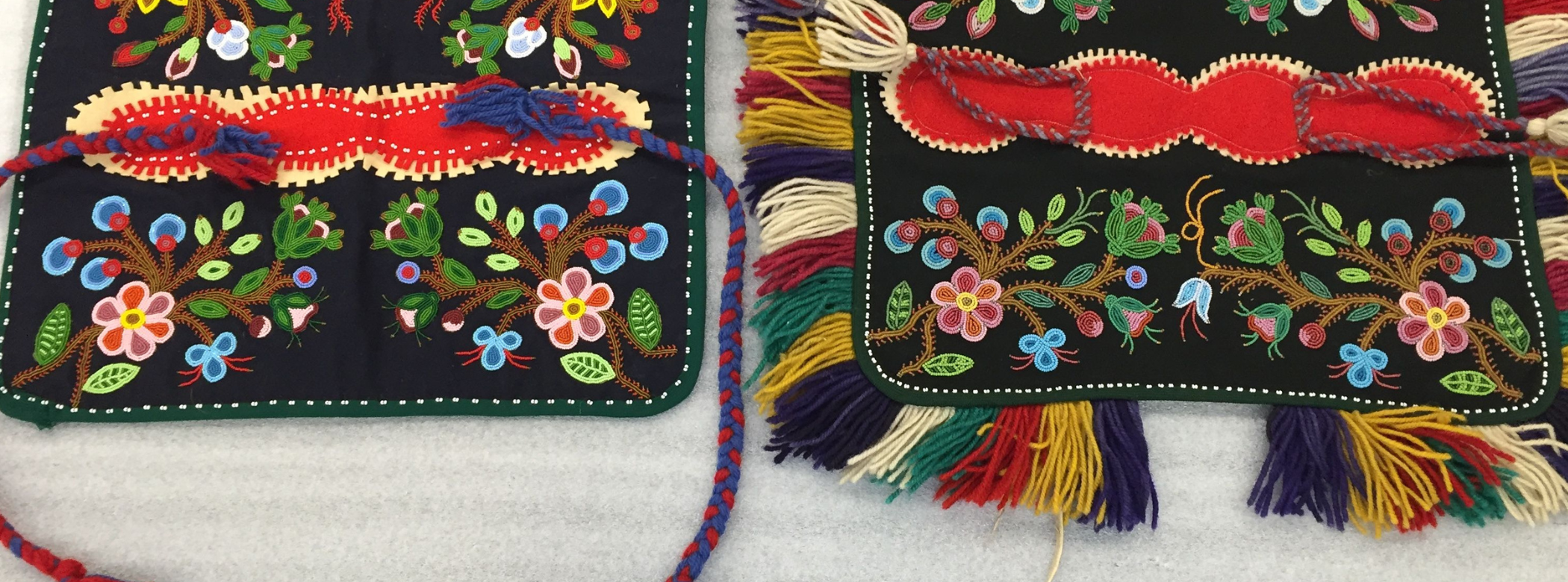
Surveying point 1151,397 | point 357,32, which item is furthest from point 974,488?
point 357,32

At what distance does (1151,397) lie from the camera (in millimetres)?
873

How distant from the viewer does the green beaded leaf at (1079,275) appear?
88 centimetres

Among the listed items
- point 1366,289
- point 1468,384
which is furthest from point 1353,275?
point 1468,384

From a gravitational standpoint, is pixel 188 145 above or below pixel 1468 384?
above

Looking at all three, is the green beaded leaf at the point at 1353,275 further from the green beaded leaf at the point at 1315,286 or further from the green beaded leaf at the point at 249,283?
the green beaded leaf at the point at 249,283

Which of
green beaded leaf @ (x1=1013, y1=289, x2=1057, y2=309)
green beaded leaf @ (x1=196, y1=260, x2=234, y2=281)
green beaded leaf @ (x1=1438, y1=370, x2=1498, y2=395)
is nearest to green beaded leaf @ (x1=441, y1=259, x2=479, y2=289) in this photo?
green beaded leaf @ (x1=196, y1=260, x2=234, y2=281)

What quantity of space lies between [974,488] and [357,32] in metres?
0.78

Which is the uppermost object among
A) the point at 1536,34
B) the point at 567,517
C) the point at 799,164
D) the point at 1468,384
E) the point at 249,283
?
the point at 1536,34

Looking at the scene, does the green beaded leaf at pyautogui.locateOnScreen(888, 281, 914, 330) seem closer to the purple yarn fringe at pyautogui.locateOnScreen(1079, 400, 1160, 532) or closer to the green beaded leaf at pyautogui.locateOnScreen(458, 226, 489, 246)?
the purple yarn fringe at pyautogui.locateOnScreen(1079, 400, 1160, 532)

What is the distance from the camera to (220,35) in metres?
0.94

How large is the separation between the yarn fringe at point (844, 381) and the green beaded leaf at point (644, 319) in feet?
0.33

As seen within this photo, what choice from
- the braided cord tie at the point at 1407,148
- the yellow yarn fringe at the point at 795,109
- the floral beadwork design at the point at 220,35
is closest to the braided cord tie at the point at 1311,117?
the braided cord tie at the point at 1407,148

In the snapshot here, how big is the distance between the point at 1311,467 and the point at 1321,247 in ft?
0.72

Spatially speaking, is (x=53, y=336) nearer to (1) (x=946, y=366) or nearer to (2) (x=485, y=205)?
(2) (x=485, y=205)
